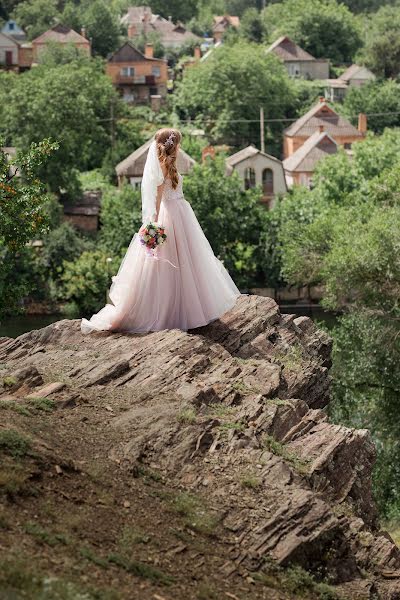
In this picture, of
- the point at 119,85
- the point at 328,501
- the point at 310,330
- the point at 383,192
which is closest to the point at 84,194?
the point at 383,192

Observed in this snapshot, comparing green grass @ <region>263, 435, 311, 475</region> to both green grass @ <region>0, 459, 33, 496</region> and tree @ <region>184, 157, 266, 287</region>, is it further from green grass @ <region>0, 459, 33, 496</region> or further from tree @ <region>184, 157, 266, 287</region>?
tree @ <region>184, 157, 266, 287</region>

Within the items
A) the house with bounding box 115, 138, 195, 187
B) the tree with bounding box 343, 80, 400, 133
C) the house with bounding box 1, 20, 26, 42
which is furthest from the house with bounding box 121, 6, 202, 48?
the house with bounding box 115, 138, 195, 187

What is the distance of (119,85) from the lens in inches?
4011

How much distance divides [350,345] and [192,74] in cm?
6437

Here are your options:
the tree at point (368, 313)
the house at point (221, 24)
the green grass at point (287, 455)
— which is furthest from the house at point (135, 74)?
the green grass at point (287, 455)

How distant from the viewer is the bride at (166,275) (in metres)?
15.3

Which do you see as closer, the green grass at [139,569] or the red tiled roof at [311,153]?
the green grass at [139,569]

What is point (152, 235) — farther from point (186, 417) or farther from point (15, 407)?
point (15, 407)

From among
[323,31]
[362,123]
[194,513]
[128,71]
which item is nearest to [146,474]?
[194,513]

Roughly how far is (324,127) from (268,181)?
1772 cm

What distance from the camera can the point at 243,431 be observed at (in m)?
12.7

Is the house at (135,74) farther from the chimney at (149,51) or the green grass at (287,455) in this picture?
the green grass at (287,455)

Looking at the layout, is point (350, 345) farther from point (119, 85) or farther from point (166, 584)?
point (119, 85)

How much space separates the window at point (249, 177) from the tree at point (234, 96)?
59.5ft
